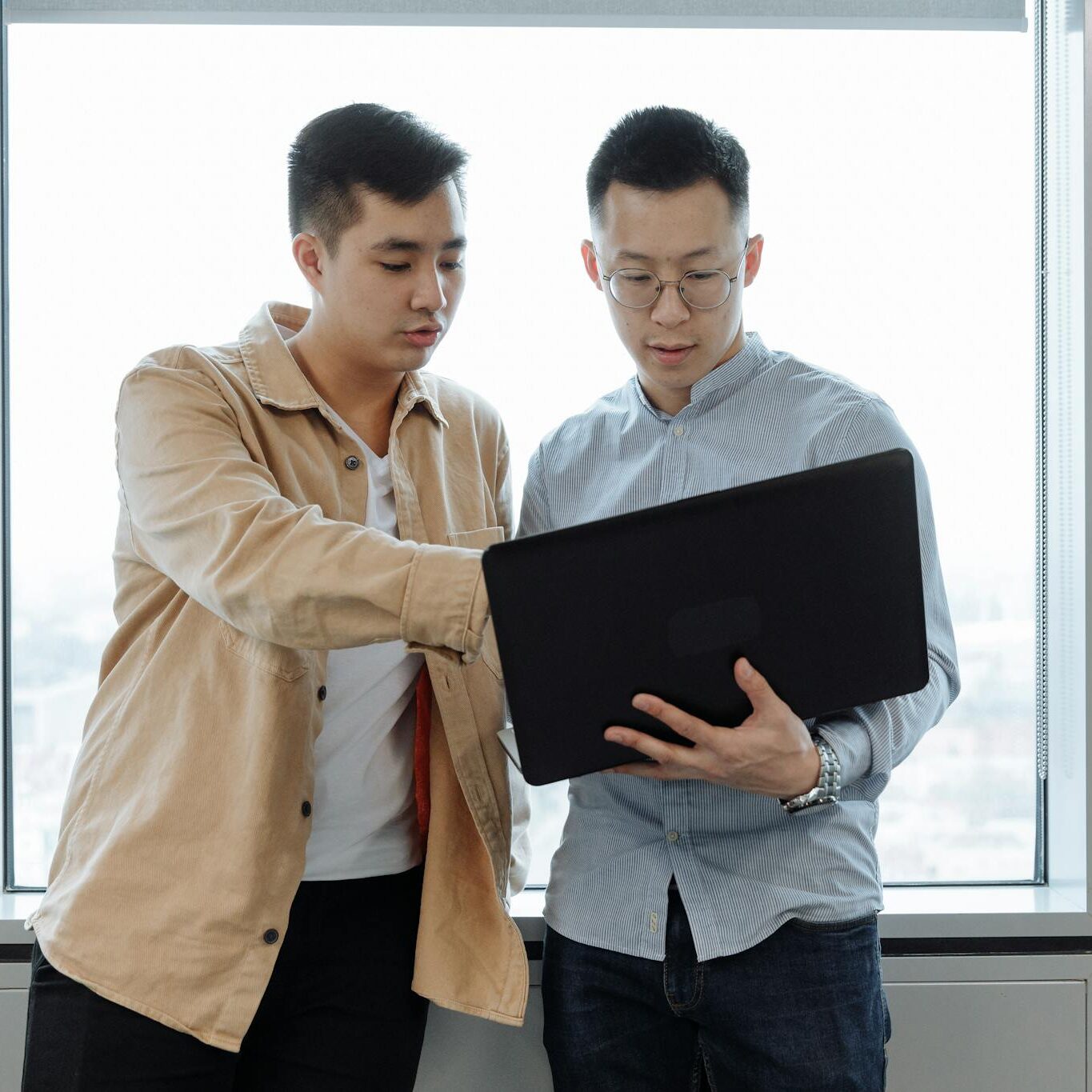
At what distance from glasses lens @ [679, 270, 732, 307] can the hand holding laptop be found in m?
0.48

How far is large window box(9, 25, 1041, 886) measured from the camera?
1796 millimetres

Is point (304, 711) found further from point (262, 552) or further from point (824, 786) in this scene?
point (824, 786)

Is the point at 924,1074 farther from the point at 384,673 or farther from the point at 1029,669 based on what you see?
the point at 384,673

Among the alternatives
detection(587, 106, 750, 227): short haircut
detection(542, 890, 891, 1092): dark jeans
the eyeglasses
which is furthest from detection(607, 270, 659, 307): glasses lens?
detection(542, 890, 891, 1092): dark jeans

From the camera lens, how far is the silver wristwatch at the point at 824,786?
3.82 ft

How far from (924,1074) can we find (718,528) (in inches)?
44.5

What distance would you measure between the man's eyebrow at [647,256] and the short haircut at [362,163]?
0.22m

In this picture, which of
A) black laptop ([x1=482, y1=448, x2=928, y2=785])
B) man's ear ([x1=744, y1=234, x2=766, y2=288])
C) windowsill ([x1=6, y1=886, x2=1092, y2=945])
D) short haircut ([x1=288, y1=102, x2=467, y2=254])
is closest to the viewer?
black laptop ([x1=482, y1=448, x2=928, y2=785])

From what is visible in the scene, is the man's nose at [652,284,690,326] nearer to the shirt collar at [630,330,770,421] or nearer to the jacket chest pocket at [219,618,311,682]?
the shirt collar at [630,330,770,421]

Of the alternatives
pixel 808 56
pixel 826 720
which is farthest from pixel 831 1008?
pixel 808 56

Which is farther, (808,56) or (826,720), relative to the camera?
(808,56)

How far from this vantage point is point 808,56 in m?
1.81

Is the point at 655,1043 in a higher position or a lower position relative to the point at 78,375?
lower

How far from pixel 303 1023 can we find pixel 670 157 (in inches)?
44.0
